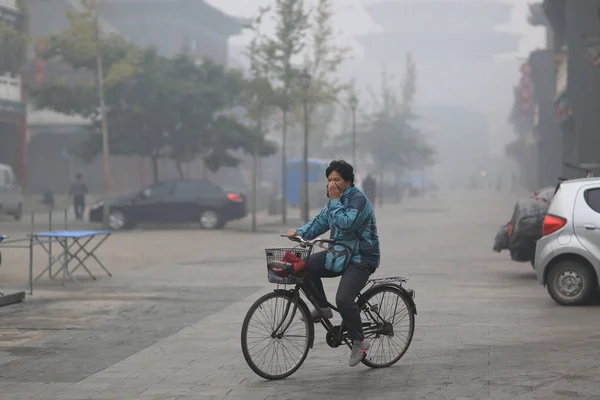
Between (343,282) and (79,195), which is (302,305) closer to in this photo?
(343,282)

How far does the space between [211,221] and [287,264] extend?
86.2 ft

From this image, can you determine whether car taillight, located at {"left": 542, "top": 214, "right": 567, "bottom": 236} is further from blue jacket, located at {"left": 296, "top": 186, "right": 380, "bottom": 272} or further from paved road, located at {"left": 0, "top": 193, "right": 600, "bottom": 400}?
blue jacket, located at {"left": 296, "top": 186, "right": 380, "bottom": 272}

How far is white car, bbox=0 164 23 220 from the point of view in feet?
130

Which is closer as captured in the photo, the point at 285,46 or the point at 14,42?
the point at 285,46

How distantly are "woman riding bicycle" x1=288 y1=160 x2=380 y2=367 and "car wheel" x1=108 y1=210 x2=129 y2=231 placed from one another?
26004mm

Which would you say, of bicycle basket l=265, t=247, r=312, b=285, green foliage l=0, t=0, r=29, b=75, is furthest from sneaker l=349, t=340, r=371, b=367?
green foliage l=0, t=0, r=29, b=75

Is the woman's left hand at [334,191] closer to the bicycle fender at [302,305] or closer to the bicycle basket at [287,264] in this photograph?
the bicycle basket at [287,264]

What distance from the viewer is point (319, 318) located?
9.08 m

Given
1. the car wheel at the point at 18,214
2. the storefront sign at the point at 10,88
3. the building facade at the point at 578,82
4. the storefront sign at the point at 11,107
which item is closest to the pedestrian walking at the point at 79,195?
the car wheel at the point at 18,214

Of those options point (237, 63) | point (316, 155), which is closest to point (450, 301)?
point (316, 155)

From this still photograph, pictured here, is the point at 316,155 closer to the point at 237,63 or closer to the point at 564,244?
the point at 237,63

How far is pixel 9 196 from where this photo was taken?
131ft

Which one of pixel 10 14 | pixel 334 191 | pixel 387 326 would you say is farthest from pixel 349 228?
pixel 10 14

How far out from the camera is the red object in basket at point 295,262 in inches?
344
